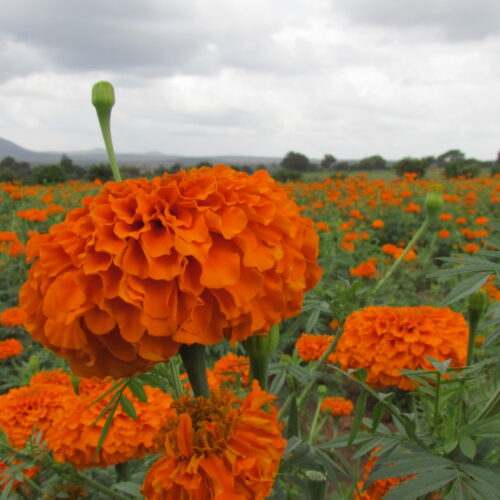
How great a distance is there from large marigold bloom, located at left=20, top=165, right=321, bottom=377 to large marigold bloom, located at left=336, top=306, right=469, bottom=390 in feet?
2.15

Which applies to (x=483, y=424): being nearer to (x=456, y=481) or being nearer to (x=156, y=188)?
(x=456, y=481)

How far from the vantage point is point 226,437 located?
604 mm

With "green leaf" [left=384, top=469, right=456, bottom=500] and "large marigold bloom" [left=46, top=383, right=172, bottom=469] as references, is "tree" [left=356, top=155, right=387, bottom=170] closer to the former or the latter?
"large marigold bloom" [left=46, top=383, right=172, bottom=469]

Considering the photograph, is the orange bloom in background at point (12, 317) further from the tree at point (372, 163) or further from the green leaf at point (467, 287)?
the tree at point (372, 163)

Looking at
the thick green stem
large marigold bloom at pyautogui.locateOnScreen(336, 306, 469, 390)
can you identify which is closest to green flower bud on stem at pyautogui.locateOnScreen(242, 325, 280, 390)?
the thick green stem

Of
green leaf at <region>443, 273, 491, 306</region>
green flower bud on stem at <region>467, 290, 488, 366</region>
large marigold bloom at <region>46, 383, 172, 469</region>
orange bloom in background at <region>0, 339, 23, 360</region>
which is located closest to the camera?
green leaf at <region>443, 273, 491, 306</region>

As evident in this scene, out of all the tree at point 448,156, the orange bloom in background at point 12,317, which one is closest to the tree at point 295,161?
the tree at point 448,156

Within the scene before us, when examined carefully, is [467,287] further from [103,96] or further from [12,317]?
[12,317]

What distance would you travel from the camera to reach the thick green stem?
0.61 m

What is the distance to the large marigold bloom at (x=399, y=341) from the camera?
1.17 m

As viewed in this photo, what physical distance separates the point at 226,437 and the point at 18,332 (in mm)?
2812

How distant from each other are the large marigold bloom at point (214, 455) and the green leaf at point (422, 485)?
0.15m

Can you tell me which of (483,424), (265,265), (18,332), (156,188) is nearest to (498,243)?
(483,424)

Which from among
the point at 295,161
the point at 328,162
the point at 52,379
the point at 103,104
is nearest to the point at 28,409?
the point at 52,379
